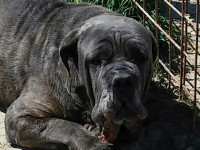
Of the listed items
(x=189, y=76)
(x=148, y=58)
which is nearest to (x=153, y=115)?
(x=148, y=58)

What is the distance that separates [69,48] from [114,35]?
40 centimetres

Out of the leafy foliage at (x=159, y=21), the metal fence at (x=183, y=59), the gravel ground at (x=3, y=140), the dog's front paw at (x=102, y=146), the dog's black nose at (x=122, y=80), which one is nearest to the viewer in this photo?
the dog's black nose at (x=122, y=80)

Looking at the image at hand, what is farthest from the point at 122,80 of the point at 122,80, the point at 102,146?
the point at 102,146

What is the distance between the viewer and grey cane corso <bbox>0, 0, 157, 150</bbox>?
4066mm

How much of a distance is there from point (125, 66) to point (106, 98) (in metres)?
0.25

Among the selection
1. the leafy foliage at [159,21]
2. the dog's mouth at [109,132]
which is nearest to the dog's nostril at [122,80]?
the dog's mouth at [109,132]

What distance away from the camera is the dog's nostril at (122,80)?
390 cm

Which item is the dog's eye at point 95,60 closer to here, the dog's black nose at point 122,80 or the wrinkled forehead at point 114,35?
the wrinkled forehead at point 114,35

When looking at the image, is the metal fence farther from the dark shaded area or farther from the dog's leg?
the dog's leg

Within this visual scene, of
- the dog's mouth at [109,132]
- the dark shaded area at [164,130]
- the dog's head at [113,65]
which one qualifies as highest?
the dog's head at [113,65]

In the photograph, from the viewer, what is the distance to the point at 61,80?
4672mm

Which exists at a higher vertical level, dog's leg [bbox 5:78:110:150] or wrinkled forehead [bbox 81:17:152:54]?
wrinkled forehead [bbox 81:17:152:54]

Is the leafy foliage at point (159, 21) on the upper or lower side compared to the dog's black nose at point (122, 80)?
lower

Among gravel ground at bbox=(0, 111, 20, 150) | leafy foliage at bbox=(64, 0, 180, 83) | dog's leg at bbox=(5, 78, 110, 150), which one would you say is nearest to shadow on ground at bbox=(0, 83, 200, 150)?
dog's leg at bbox=(5, 78, 110, 150)
